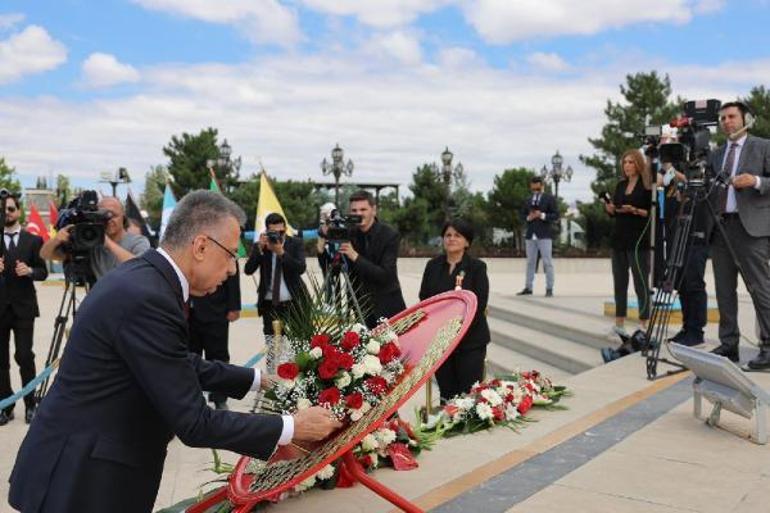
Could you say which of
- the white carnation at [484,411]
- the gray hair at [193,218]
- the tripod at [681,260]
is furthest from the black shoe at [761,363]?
the gray hair at [193,218]

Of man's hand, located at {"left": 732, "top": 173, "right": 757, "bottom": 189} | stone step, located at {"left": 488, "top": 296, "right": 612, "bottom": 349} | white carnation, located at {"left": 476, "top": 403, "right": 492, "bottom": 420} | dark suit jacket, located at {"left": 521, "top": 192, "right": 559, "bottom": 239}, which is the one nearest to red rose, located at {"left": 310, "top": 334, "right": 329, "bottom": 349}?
white carnation, located at {"left": 476, "top": 403, "right": 492, "bottom": 420}

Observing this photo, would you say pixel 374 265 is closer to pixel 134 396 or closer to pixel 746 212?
pixel 746 212

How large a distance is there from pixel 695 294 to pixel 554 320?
9.60 feet

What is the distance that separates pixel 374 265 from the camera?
6.08 metres

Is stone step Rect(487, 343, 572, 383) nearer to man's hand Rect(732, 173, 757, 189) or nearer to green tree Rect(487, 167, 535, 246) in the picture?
man's hand Rect(732, 173, 757, 189)

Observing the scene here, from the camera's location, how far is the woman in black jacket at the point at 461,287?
5680 millimetres

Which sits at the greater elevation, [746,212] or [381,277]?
[746,212]

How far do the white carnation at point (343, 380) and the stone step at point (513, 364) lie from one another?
5456 mm

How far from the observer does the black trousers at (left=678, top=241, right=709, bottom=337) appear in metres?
7.41

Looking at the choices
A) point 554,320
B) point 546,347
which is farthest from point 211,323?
point 554,320

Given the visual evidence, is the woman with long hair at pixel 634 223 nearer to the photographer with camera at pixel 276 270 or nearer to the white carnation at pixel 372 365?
the photographer with camera at pixel 276 270

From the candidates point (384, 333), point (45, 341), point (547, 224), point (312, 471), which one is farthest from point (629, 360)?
point (45, 341)

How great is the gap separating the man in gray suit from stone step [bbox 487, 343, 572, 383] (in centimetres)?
Result: 224

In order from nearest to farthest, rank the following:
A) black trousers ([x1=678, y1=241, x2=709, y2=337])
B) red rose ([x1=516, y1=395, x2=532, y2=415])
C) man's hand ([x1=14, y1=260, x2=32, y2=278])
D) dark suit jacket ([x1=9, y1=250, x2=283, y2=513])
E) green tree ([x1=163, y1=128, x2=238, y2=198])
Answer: dark suit jacket ([x1=9, y1=250, x2=283, y2=513]), red rose ([x1=516, y1=395, x2=532, y2=415]), man's hand ([x1=14, y1=260, x2=32, y2=278]), black trousers ([x1=678, y1=241, x2=709, y2=337]), green tree ([x1=163, y1=128, x2=238, y2=198])
